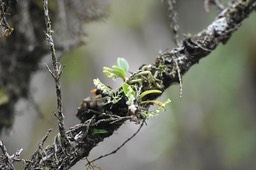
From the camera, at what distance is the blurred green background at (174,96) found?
227 cm

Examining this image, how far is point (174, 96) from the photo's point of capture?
7.94ft

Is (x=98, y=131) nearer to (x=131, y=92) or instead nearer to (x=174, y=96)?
(x=131, y=92)

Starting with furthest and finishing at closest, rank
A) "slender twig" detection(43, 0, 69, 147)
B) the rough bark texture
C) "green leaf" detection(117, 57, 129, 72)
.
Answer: the rough bark texture < "green leaf" detection(117, 57, 129, 72) < "slender twig" detection(43, 0, 69, 147)

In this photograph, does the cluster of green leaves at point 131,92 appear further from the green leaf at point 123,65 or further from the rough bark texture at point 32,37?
the rough bark texture at point 32,37

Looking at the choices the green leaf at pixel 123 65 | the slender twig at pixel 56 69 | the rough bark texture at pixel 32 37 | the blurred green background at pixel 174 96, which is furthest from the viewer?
the blurred green background at pixel 174 96

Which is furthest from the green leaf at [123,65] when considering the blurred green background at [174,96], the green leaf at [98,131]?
the blurred green background at [174,96]

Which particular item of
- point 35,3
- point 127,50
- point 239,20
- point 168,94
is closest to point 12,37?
point 35,3

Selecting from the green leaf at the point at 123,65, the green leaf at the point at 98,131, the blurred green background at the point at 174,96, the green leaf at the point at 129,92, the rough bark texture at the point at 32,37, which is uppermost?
the blurred green background at the point at 174,96

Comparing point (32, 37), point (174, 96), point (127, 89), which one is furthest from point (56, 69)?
point (174, 96)

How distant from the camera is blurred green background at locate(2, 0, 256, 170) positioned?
2.27m

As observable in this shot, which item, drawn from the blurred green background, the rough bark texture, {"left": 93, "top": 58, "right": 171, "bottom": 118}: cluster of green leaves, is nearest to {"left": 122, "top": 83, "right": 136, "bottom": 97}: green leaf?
{"left": 93, "top": 58, "right": 171, "bottom": 118}: cluster of green leaves

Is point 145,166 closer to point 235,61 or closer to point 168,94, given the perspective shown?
point 168,94

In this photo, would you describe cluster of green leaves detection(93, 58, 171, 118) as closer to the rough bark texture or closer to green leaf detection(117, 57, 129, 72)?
green leaf detection(117, 57, 129, 72)

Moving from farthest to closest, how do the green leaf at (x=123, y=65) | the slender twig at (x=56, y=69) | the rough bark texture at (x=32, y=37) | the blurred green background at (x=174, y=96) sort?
the blurred green background at (x=174, y=96) → the rough bark texture at (x=32, y=37) → the green leaf at (x=123, y=65) → the slender twig at (x=56, y=69)
